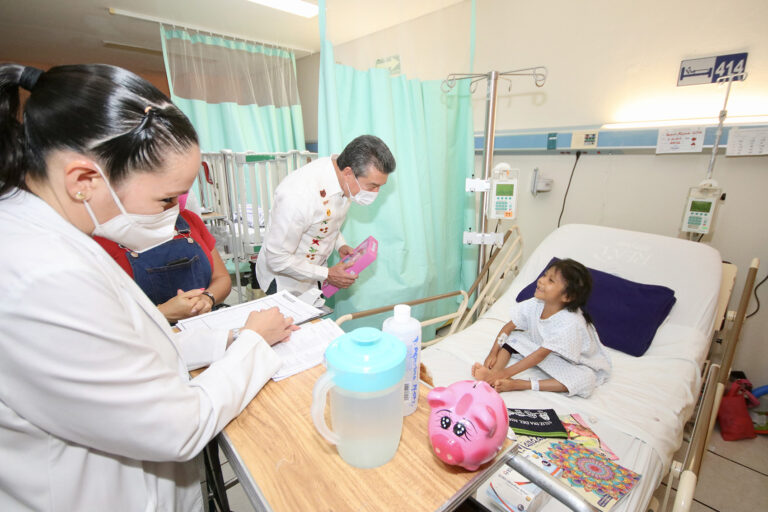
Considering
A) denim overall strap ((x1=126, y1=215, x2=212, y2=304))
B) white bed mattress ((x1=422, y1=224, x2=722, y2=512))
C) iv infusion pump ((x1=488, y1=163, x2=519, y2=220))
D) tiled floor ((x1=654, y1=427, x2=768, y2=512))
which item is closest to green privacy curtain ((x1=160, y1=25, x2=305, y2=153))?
denim overall strap ((x1=126, y1=215, x2=212, y2=304))

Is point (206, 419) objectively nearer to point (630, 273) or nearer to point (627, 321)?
point (627, 321)

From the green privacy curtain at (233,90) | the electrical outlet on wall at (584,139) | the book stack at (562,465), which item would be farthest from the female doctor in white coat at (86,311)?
the green privacy curtain at (233,90)

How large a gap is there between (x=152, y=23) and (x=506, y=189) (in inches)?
153

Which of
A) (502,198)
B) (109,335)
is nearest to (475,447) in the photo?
(109,335)

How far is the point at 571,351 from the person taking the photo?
1541 mm

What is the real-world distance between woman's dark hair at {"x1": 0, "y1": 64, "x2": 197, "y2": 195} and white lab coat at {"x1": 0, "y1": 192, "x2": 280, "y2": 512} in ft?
0.23

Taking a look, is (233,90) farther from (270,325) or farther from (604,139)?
(270,325)

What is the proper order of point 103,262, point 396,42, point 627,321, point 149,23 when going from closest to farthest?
1. point 103,262
2. point 627,321
3. point 396,42
4. point 149,23

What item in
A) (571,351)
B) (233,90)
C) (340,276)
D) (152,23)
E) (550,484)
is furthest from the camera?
(233,90)

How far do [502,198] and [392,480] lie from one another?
6.33ft

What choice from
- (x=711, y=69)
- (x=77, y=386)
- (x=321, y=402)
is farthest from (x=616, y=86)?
(x=77, y=386)

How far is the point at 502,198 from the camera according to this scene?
2.24 metres

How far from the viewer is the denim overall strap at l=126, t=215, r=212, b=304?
1.32 m

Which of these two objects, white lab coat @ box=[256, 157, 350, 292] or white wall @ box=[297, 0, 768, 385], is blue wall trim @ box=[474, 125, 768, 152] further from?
white lab coat @ box=[256, 157, 350, 292]
